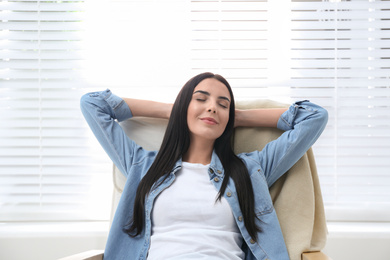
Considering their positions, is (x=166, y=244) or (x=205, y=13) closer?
(x=166, y=244)

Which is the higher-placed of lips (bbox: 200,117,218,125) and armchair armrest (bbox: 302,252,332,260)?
lips (bbox: 200,117,218,125)

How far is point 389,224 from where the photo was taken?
6.99 ft

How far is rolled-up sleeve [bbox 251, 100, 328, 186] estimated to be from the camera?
5.11 ft

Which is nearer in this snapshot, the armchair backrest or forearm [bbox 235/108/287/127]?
the armchair backrest

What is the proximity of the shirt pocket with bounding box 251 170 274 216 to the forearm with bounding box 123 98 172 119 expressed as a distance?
1.49 feet

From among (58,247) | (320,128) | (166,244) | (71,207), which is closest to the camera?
(166,244)

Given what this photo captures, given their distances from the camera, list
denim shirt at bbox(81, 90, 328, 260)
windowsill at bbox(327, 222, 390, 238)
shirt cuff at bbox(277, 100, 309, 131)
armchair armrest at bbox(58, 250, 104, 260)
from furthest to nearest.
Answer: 1. windowsill at bbox(327, 222, 390, 238)
2. shirt cuff at bbox(277, 100, 309, 131)
3. denim shirt at bbox(81, 90, 328, 260)
4. armchair armrest at bbox(58, 250, 104, 260)

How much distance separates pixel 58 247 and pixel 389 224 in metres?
1.69

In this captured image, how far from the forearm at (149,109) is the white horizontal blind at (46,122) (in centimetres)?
54

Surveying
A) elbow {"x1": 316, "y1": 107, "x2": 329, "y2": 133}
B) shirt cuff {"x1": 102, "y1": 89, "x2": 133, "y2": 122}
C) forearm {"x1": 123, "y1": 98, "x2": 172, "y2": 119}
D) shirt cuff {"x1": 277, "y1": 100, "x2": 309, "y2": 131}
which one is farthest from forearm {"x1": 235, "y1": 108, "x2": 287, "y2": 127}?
shirt cuff {"x1": 102, "y1": 89, "x2": 133, "y2": 122}

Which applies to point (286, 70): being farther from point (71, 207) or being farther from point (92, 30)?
point (71, 207)

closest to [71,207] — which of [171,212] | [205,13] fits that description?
[171,212]

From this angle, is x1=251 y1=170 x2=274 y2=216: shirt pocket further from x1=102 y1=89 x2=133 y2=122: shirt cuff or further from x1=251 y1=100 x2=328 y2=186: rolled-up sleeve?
x1=102 y1=89 x2=133 y2=122: shirt cuff

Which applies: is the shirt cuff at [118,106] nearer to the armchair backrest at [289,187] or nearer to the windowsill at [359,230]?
the armchair backrest at [289,187]
